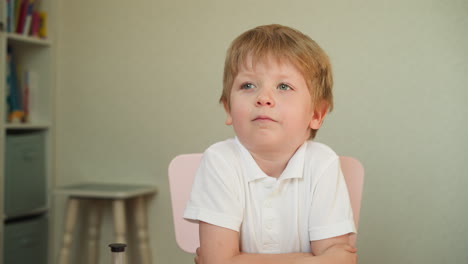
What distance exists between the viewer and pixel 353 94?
2.26 metres

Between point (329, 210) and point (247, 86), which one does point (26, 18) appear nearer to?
point (247, 86)

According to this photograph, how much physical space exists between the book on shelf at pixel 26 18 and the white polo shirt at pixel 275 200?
1.78 m

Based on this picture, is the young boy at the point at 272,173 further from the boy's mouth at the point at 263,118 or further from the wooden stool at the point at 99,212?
the wooden stool at the point at 99,212

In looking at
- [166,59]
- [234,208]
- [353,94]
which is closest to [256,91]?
[234,208]

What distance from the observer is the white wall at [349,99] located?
2.15 metres

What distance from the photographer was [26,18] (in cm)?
266

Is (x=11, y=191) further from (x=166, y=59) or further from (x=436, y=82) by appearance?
→ (x=436, y=82)

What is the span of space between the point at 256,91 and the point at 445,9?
1.35m

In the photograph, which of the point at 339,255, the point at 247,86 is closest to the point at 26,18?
the point at 247,86

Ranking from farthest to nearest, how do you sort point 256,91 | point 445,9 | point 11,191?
point 11,191
point 445,9
point 256,91

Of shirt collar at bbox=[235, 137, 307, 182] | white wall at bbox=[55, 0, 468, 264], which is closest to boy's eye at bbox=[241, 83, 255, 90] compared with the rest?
shirt collar at bbox=[235, 137, 307, 182]

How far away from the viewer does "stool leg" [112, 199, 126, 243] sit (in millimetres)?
2441

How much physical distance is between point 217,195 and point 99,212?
1.75 m

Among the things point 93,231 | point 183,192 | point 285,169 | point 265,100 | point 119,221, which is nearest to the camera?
point 265,100
